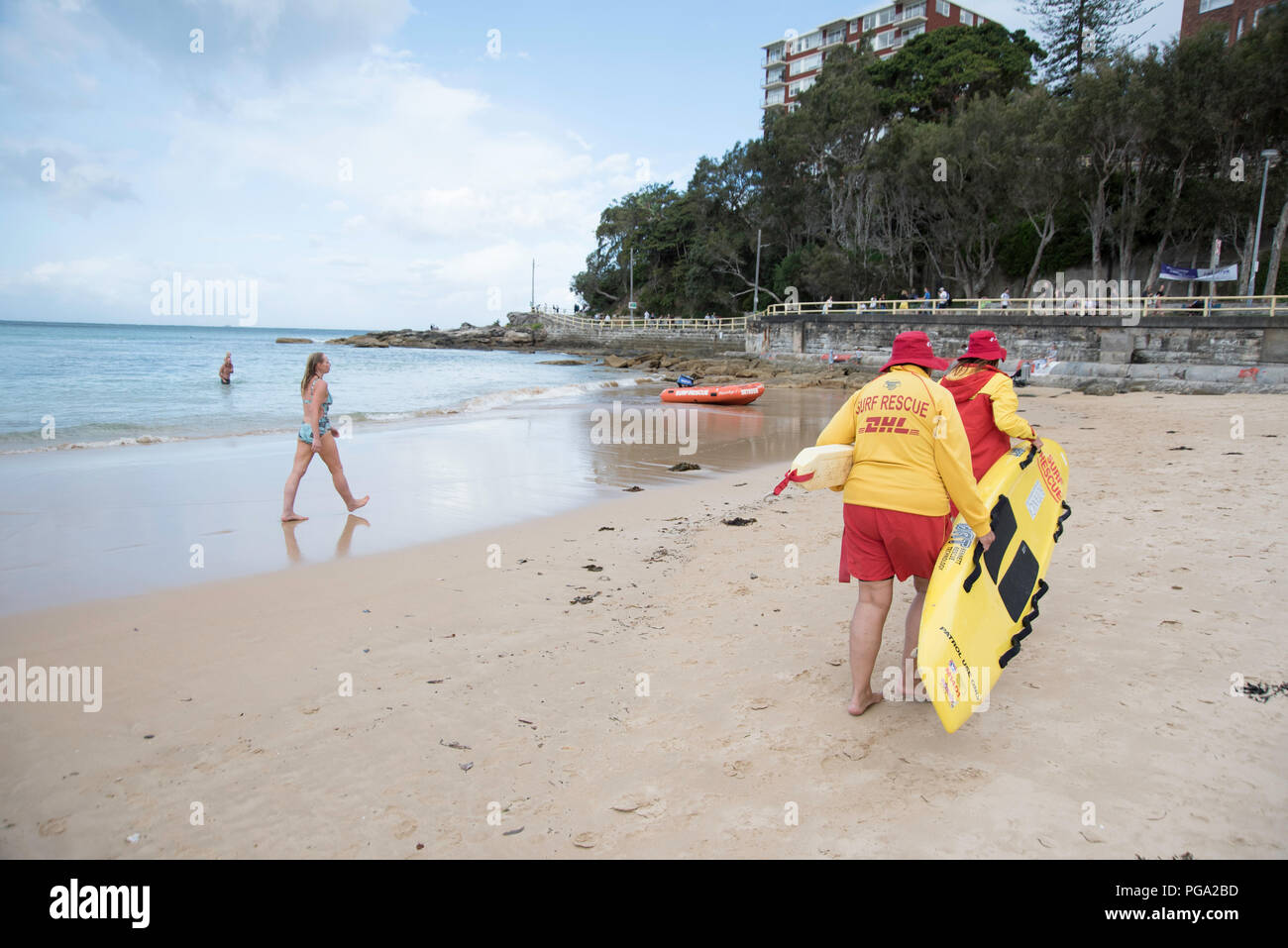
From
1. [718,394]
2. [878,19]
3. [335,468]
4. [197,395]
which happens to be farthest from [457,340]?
[335,468]

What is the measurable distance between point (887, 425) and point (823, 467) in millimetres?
326

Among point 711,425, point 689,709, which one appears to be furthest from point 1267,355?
point 689,709

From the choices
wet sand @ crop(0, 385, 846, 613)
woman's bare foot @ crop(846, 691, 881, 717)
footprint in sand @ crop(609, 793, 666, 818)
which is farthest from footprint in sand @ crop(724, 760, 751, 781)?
wet sand @ crop(0, 385, 846, 613)

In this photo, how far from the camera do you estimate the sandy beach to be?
8.55 feet

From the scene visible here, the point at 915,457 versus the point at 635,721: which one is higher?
the point at 915,457

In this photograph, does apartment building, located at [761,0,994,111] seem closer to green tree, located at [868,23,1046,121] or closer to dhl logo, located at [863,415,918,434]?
green tree, located at [868,23,1046,121]

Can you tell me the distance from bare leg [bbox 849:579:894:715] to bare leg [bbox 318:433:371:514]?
561 centimetres

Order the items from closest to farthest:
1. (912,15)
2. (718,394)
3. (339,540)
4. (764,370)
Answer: (339,540) < (718,394) < (764,370) < (912,15)

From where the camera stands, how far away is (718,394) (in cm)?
2105

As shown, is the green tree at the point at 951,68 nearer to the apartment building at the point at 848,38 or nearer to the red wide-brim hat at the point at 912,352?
the apartment building at the point at 848,38

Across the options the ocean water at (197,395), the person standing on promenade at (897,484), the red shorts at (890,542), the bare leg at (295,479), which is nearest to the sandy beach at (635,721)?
the person standing on promenade at (897,484)

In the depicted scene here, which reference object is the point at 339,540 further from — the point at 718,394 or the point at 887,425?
the point at 718,394
